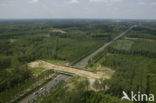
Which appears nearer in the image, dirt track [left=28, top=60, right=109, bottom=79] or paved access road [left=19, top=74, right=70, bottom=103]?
paved access road [left=19, top=74, right=70, bottom=103]

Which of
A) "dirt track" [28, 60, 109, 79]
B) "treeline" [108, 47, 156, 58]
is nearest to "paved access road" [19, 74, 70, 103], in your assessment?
"dirt track" [28, 60, 109, 79]

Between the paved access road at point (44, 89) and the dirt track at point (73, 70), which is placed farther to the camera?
the dirt track at point (73, 70)

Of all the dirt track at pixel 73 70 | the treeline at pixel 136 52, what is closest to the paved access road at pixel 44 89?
the dirt track at pixel 73 70

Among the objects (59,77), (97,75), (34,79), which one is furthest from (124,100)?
(34,79)

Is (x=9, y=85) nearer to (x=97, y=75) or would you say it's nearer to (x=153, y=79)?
(x=97, y=75)

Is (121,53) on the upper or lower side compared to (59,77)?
upper

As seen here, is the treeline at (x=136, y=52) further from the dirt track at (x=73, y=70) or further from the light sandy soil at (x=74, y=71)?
the dirt track at (x=73, y=70)

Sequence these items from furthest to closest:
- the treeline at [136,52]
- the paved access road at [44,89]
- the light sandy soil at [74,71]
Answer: the treeline at [136,52]
the light sandy soil at [74,71]
the paved access road at [44,89]

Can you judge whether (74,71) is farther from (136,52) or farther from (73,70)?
(136,52)

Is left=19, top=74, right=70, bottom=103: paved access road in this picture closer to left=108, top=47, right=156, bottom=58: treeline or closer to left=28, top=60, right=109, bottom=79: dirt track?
left=28, top=60, right=109, bottom=79: dirt track

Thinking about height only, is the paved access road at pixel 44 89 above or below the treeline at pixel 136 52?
below

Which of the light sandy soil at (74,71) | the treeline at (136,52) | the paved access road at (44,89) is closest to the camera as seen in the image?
the paved access road at (44,89)
